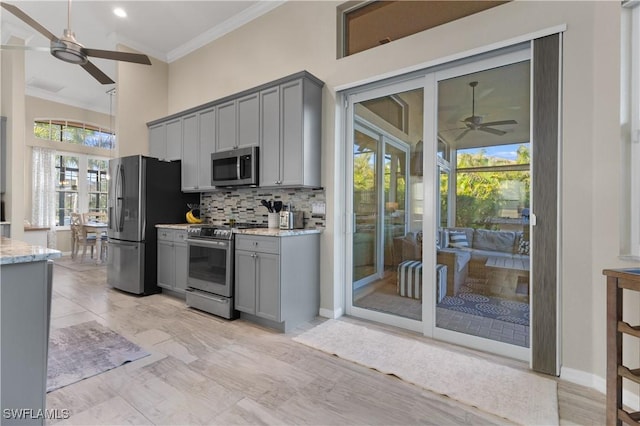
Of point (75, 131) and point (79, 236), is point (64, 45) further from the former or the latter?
point (75, 131)

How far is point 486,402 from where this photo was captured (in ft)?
6.06

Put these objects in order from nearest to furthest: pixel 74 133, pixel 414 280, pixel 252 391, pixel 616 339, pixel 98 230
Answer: pixel 616 339 < pixel 252 391 < pixel 414 280 < pixel 98 230 < pixel 74 133

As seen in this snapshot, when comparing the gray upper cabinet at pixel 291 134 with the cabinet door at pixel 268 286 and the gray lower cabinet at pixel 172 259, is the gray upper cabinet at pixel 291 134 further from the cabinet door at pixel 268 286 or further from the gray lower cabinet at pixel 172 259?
the gray lower cabinet at pixel 172 259

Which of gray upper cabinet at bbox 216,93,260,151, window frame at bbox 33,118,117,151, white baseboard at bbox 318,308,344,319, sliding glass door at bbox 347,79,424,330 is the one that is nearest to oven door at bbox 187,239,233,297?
white baseboard at bbox 318,308,344,319

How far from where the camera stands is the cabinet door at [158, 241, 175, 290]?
13.0ft

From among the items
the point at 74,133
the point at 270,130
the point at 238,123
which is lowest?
the point at 270,130

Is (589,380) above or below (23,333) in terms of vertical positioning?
below

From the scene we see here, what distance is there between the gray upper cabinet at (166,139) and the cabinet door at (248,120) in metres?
1.33

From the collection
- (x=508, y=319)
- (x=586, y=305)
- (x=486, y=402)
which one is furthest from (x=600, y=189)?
(x=486, y=402)

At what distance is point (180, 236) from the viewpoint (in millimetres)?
3869

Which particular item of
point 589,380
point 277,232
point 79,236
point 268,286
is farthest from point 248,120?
point 79,236

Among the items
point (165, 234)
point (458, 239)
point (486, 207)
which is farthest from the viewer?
point (165, 234)

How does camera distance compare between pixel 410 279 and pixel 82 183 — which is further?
pixel 82 183

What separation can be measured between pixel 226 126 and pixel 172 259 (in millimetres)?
1874
